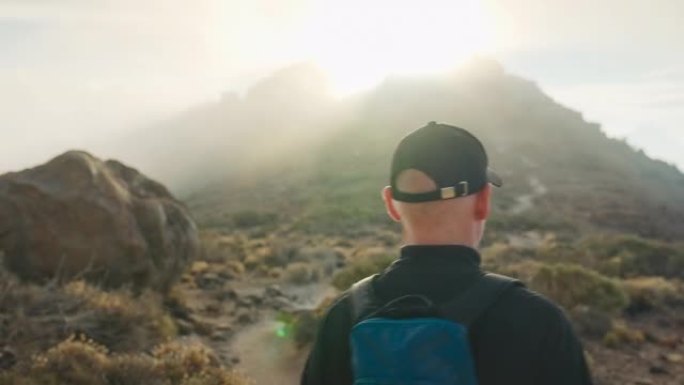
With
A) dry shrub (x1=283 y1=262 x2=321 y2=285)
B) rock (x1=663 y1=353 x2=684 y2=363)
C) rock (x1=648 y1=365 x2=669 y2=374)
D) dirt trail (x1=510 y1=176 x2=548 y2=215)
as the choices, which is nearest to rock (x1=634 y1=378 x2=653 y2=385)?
rock (x1=648 y1=365 x2=669 y2=374)

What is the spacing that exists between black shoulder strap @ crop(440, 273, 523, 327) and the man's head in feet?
0.62

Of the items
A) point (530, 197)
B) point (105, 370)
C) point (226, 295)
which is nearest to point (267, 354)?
point (105, 370)

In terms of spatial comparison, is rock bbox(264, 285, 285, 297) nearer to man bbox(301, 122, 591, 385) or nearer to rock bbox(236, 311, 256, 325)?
rock bbox(236, 311, 256, 325)

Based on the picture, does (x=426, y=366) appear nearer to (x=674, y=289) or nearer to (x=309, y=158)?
(x=674, y=289)

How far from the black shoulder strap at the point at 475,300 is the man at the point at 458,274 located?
14 mm

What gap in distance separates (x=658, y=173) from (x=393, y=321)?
97.4 m

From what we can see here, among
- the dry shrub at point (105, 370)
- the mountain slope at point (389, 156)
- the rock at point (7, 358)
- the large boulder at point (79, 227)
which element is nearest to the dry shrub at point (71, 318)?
the rock at point (7, 358)

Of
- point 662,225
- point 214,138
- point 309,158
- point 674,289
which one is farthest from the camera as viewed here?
point 214,138

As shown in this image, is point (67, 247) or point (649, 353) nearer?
point (649, 353)

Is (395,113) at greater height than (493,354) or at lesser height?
lesser

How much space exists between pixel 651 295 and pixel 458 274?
13.7 meters

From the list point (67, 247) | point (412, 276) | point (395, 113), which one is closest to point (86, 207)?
point (67, 247)

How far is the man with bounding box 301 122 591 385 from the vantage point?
2020 millimetres

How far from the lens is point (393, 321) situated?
6.84 feet
